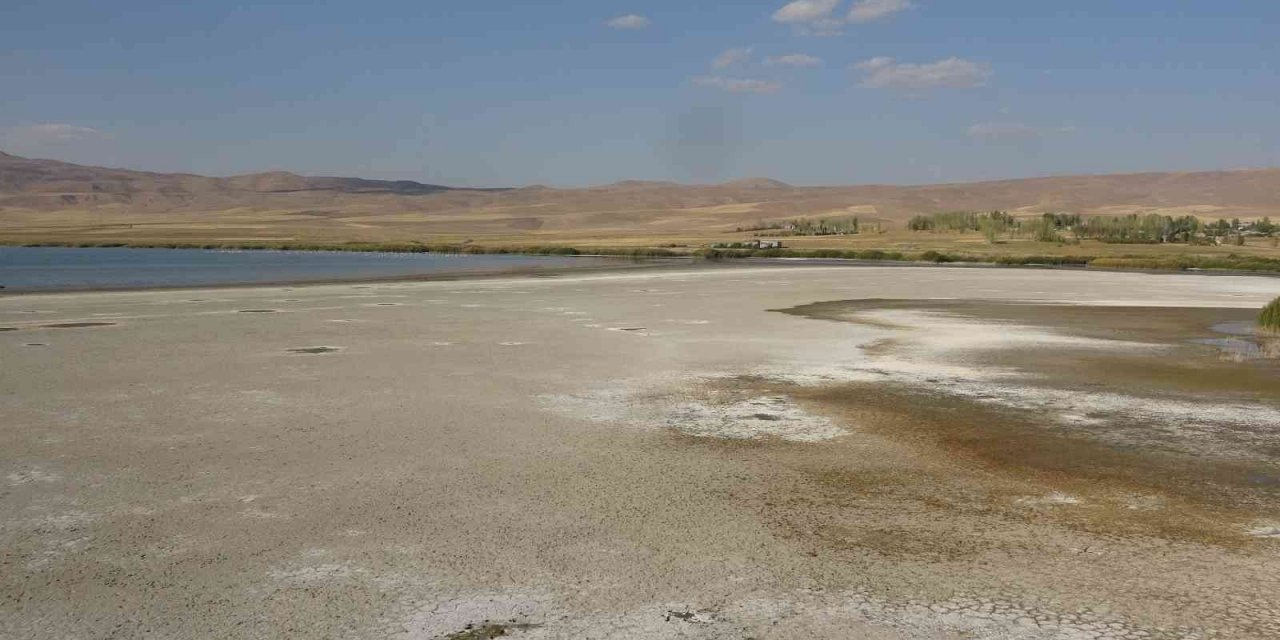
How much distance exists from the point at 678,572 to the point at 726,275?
131 ft

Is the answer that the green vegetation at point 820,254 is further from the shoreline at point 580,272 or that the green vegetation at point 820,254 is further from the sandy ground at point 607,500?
the sandy ground at point 607,500

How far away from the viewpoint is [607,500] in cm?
813

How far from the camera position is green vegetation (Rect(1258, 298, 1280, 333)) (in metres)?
21.6

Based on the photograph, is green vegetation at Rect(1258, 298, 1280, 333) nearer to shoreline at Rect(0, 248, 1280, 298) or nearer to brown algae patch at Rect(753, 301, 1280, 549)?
brown algae patch at Rect(753, 301, 1280, 549)

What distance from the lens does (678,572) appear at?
647 cm

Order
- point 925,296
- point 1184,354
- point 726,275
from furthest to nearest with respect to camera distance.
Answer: point 726,275 → point 925,296 → point 1184,354

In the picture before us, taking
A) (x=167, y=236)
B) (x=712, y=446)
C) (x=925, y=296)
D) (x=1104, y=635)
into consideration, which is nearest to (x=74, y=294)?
(x=925, y=296)

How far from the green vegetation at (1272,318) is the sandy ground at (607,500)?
8.68 m

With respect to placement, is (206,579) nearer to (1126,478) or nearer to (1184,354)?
(1126,478)

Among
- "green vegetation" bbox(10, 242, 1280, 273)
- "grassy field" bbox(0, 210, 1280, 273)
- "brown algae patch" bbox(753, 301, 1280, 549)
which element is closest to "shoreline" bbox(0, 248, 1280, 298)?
"green vegetation" bbox(10, 242, 1280, 273)

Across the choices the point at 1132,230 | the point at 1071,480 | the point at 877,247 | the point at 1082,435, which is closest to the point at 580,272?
the point at 1082,435

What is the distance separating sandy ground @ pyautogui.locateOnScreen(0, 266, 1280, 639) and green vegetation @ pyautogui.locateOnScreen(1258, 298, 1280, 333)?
868 cm

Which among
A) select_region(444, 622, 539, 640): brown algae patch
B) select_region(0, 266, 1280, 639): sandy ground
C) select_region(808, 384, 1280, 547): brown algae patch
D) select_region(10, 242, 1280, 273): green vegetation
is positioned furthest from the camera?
select_region(10, 242, 1280, 273): green vegetation

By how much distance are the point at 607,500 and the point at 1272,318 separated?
63.5 ft
